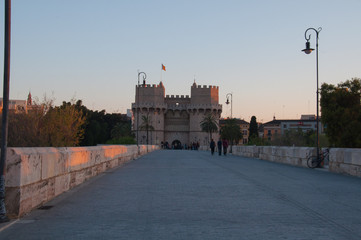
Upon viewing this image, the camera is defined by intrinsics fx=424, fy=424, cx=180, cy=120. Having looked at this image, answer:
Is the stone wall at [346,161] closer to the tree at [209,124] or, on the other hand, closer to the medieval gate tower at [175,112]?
the tree at [209,124]

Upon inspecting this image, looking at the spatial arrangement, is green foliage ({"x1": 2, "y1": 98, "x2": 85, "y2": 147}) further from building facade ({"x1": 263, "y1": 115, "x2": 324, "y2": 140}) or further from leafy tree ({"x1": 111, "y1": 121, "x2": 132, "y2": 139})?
building facade ({"x1": 263, "y1": 115, "x2": 324, "y2": 140})

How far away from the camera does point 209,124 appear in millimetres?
94562

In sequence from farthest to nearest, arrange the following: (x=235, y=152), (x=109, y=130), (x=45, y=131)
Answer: (x=109, y=130) < (x=235, y=152) < (x=45, y=131)

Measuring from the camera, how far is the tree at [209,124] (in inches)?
3725

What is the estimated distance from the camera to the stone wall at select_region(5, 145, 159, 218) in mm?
6078

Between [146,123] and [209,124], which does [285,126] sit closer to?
[209,124]

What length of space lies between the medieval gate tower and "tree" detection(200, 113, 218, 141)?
10.5 feet

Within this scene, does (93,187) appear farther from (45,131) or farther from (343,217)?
(45,131)

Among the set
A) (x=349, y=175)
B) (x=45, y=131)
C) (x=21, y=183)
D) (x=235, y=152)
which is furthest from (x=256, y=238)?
(x=235, y=152)

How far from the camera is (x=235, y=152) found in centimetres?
4109

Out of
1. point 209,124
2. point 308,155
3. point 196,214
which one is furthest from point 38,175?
point 209,124

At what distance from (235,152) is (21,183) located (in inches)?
1412

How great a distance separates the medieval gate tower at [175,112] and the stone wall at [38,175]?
87.6 m

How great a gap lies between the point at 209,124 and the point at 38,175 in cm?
8813
